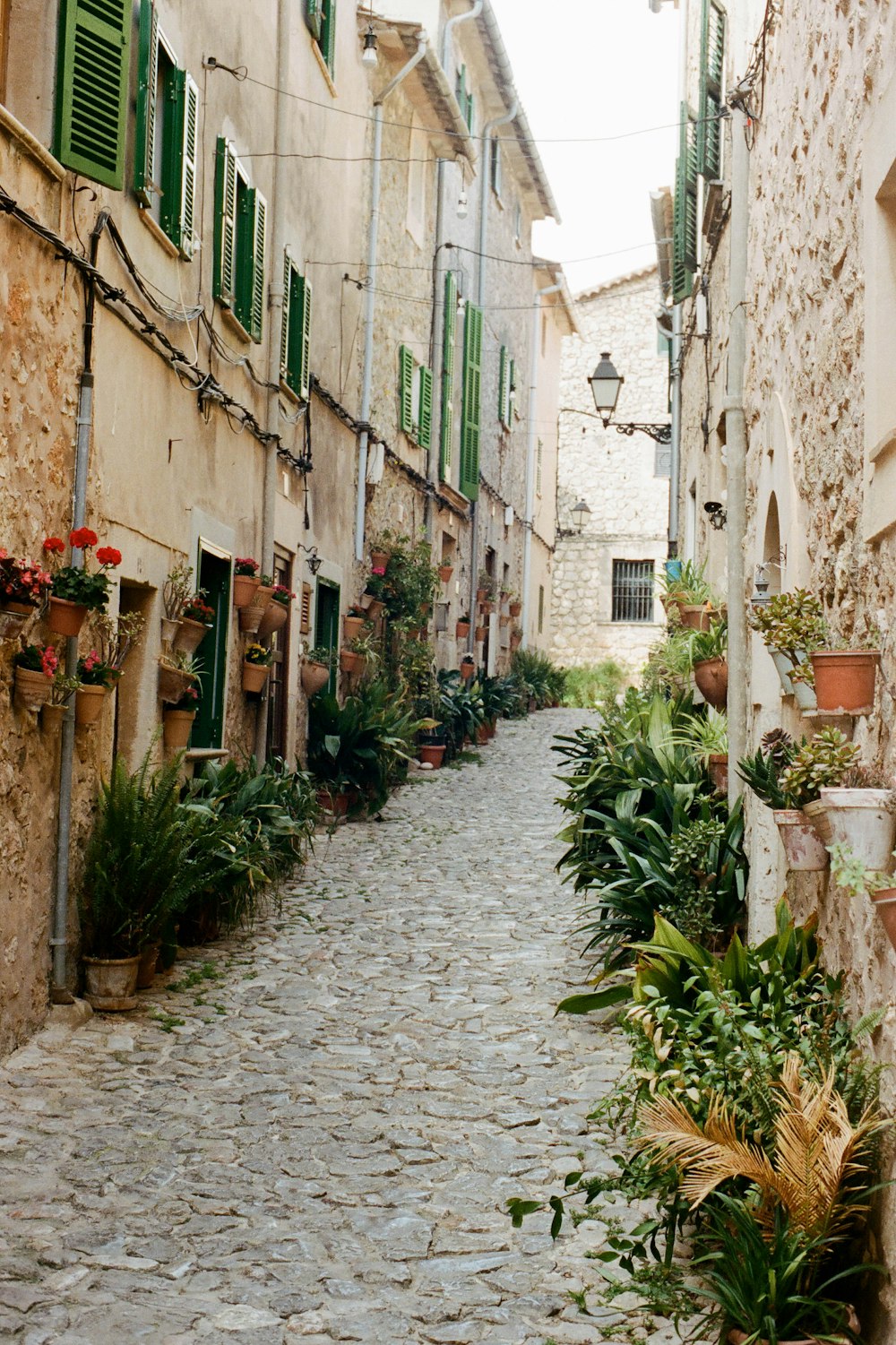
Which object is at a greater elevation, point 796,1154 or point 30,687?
point 30,687

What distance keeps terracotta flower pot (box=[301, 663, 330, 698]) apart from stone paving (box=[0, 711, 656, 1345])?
12.2 feet

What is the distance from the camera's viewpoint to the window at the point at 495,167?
781 inches

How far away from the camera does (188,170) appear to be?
7.96 meters

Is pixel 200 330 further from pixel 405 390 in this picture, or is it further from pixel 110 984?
pixel 405 390

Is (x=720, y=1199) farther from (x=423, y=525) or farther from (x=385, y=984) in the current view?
(x=423, y=525)

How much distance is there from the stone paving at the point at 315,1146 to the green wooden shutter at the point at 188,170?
4.09 m

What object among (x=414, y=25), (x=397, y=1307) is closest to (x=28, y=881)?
(x=397, y=1307)

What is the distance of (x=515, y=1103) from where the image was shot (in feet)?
17.8

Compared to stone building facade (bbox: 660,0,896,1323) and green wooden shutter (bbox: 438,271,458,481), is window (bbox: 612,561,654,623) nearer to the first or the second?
green wooden shutter (bbox: 438,271,458,481)

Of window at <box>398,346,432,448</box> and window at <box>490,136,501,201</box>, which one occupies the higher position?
window at <box>490,136,501,201</box>

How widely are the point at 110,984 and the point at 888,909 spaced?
4386mm

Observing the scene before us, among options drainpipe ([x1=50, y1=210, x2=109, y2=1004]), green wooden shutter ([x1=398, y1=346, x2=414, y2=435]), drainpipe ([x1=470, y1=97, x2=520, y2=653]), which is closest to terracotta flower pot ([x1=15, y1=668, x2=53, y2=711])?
drainpipe ([x1=50, y1=210, x2=109, y2=1004])

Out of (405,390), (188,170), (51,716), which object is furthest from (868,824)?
(405,390)

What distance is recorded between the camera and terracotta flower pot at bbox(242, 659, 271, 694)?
32.4ft
